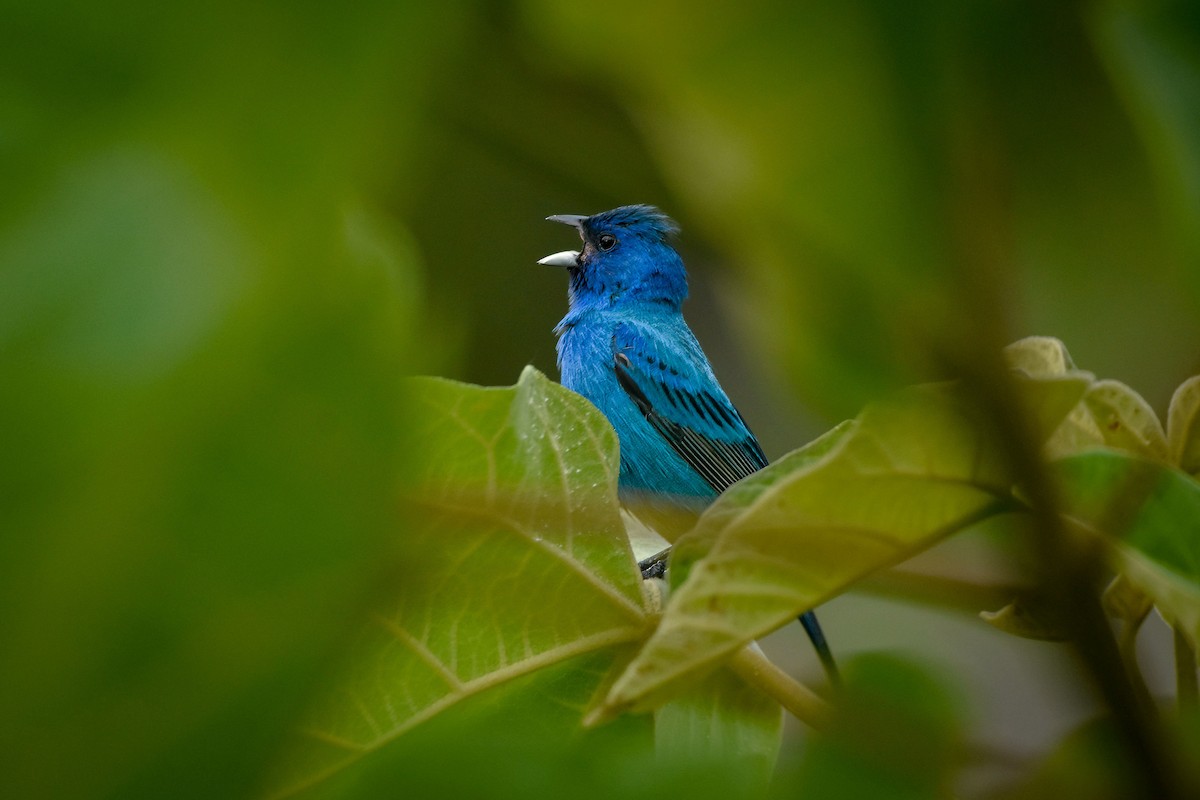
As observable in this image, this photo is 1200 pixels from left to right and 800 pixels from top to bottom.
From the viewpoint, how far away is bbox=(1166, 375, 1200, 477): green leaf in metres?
0.67

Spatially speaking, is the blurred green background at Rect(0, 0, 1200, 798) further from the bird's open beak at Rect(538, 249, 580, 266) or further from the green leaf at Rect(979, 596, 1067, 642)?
the bird's open beak at Rect(538, 249, 580, 266)

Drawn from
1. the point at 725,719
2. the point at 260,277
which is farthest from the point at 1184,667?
the point at 260,277

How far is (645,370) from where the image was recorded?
215cm

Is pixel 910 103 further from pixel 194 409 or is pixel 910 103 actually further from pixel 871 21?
pixel 194 409

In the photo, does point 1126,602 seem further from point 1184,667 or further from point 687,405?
point 687,405

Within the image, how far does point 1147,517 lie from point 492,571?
308 mm

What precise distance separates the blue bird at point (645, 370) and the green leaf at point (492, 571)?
1.16 meters

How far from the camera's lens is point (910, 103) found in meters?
0.26

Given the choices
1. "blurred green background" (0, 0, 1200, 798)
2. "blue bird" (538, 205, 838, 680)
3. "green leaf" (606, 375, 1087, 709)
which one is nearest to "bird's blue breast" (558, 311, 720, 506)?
"blue bird" (538, 205, 838, 680)

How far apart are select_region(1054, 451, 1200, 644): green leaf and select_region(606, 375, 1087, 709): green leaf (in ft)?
0.09

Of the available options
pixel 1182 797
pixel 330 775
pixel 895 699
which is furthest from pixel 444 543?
pixel 1182 797

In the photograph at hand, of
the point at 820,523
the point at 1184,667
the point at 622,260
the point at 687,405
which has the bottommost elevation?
the point at 1184,667

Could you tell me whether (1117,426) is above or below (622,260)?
below

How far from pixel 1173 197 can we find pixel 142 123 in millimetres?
322
